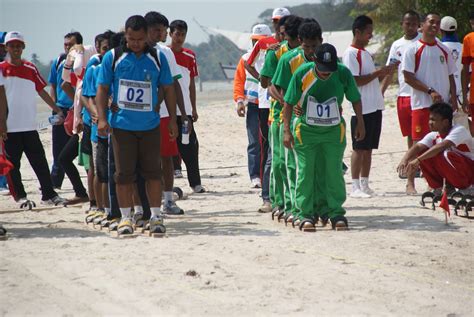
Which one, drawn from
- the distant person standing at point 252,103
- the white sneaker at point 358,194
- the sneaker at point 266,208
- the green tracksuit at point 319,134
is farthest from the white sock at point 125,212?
the distant person standing at point 252,103

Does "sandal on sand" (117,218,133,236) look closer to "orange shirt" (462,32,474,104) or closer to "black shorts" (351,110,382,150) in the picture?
"black shorts" (351,110,382,150)

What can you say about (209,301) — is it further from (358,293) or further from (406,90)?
(406,90)

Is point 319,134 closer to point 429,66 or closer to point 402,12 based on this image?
point 429,66

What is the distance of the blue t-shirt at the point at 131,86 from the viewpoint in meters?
9.88

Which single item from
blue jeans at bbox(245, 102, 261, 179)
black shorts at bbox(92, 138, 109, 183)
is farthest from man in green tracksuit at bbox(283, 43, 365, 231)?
blue jeans at bbox(245, 102, 261, 179)

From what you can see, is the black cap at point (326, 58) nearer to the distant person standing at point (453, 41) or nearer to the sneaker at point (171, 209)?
the sneaker at point (171, 209)

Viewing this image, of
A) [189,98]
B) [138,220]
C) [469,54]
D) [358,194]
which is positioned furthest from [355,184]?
[138,220]

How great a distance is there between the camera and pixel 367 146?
13031 millimetres

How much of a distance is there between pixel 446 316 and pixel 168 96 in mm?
4182

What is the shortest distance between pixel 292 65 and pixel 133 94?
1718mm

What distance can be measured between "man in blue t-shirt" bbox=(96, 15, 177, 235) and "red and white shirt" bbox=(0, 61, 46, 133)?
345 centimetres

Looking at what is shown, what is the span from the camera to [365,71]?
12938 millimetres

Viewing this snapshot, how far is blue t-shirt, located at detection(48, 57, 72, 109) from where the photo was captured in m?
14.7

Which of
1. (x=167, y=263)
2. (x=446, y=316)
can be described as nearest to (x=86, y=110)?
(x=167, y=263)
